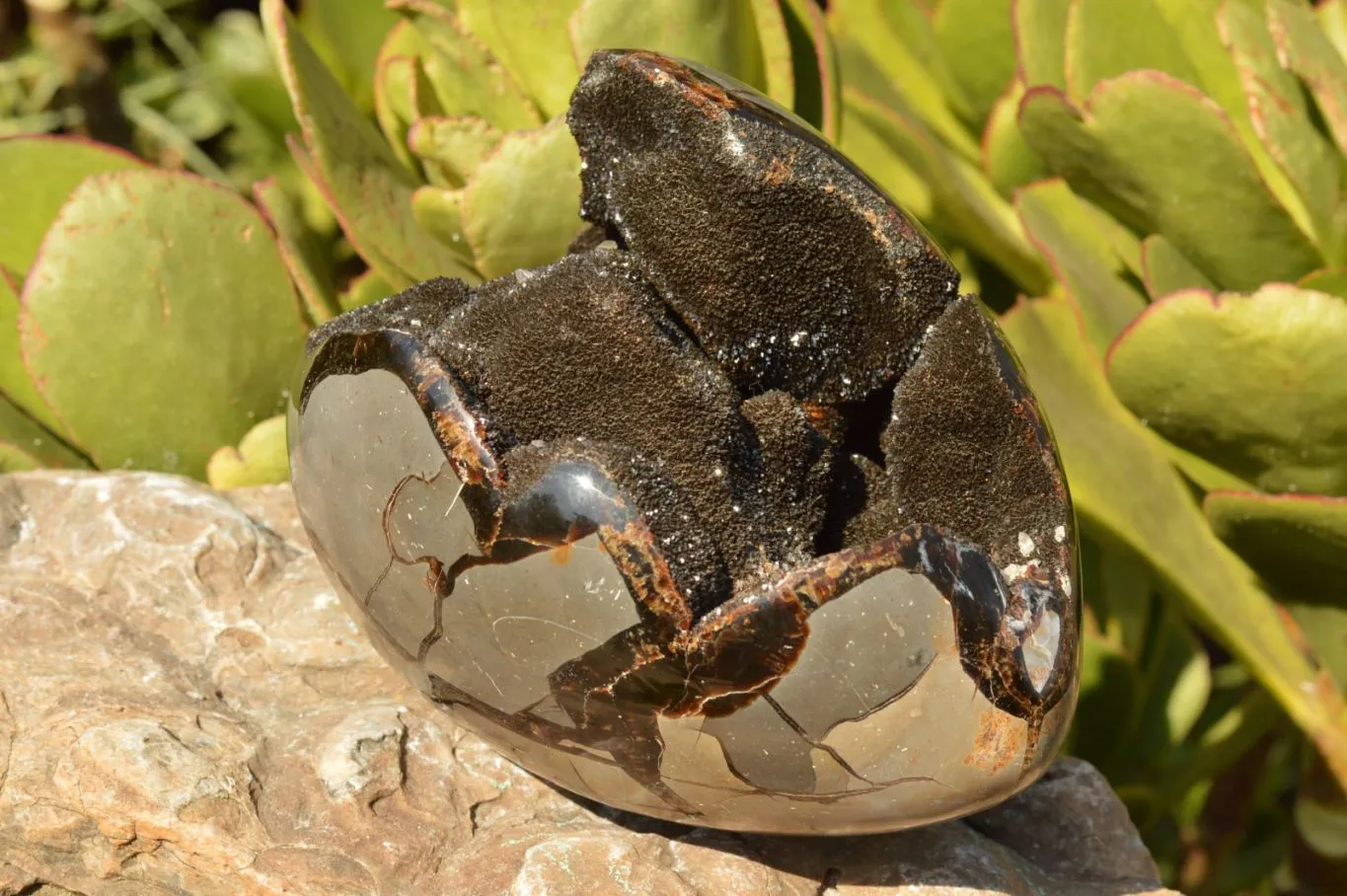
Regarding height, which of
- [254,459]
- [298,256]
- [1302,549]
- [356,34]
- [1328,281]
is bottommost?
[1302,549]

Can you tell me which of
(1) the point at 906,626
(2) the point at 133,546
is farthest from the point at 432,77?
(1) the point at 906,626

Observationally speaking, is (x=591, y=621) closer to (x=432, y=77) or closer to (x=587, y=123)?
(x=587, y=123)

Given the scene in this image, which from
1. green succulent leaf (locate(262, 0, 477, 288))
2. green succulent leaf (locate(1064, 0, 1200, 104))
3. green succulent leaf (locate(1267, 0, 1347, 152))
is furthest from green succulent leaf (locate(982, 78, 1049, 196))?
green succulent leaf (locate(262, 0, 477, 288))

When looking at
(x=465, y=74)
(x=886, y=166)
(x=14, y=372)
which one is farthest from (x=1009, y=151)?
(x=14, y=372)

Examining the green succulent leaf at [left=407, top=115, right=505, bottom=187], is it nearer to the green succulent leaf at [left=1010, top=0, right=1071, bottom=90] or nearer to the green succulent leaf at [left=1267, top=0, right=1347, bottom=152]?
the green succulent leaf at [left=1010, top=0, right=1071, bottom=90]

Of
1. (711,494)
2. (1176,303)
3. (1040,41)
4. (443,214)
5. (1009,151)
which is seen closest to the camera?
(711,494)

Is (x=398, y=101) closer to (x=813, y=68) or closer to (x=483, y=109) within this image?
(x=483, y=109)

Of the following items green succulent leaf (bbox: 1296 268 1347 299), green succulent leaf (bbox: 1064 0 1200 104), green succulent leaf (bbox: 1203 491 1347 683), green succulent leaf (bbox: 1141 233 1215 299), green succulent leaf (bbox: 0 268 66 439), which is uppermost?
green succulent leaf (bbox: 0 268 66 439)
